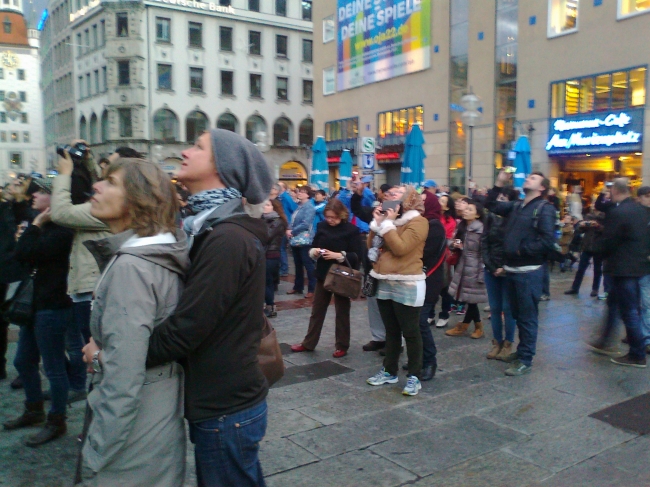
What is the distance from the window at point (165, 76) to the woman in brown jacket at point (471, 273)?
39.8 metres

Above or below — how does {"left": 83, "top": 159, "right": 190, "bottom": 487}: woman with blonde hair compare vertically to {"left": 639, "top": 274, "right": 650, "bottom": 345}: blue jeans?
above

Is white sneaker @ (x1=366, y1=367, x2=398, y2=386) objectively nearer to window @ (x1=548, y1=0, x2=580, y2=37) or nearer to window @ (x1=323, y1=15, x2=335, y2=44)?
window @ (x1=548, y1=0, x2=580, y2=37)

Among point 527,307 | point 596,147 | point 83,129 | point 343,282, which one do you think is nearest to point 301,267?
point 343,282

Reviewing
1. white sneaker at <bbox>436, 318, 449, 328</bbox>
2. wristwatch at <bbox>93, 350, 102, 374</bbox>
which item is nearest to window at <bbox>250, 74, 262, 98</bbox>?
white sneaker at <bbox>436, 318, 449, 328</bbox>

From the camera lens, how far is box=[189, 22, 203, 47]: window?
43.8 meters

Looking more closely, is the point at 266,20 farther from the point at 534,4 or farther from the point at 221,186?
the point at 221,186

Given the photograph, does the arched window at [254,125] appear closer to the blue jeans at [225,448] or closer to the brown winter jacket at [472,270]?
the brown winter jacket at [472,270]

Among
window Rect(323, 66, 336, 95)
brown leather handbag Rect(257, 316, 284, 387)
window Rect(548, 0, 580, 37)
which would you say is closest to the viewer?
brown leather handbag Rect(257, 316, 284, 387)

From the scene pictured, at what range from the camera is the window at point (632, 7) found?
749 inches

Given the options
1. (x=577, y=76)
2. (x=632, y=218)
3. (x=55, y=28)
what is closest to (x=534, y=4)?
(x=577, y=76)

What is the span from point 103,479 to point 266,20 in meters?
48.1

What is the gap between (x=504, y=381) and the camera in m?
5.50

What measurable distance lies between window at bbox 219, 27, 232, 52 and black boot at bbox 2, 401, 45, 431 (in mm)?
44094

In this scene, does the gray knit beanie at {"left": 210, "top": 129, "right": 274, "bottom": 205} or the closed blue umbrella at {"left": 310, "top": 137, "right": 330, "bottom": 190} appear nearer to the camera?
the gray knit beanie at {"left": 210, "top": 129, "right": 274, "bottom": 205}
